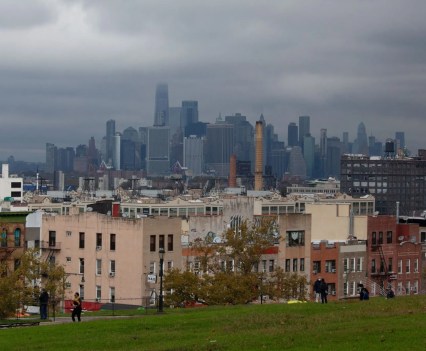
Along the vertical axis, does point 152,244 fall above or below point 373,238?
above

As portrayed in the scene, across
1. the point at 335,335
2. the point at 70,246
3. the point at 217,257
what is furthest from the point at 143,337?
the point at 70,246

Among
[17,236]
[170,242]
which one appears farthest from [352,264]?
[17,236]

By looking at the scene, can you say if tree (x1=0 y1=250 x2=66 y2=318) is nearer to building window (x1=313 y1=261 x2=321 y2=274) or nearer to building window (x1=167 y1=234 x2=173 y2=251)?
building window (x1=167 y1=234 x2=173 y2=251)

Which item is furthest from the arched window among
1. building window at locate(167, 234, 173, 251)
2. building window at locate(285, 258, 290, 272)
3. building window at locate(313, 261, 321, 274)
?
building window at locate(313, 261, 321, 274)

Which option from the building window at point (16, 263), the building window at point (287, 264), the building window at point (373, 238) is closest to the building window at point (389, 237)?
the building window at point (373, 238)

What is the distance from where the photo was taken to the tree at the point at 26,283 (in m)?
69.2

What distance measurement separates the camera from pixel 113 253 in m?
103

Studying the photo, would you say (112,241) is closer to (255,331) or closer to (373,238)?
(373,238)

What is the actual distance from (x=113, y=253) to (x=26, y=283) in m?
21.2

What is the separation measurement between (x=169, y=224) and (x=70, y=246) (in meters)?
8.54

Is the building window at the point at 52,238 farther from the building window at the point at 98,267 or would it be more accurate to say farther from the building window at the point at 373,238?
the building window at the point at 373,238

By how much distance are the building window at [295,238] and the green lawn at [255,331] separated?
169 feet

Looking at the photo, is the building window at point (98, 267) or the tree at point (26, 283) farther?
the building window at point (98, 267)

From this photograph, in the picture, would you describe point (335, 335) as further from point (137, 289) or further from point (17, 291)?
point (137, 289)
